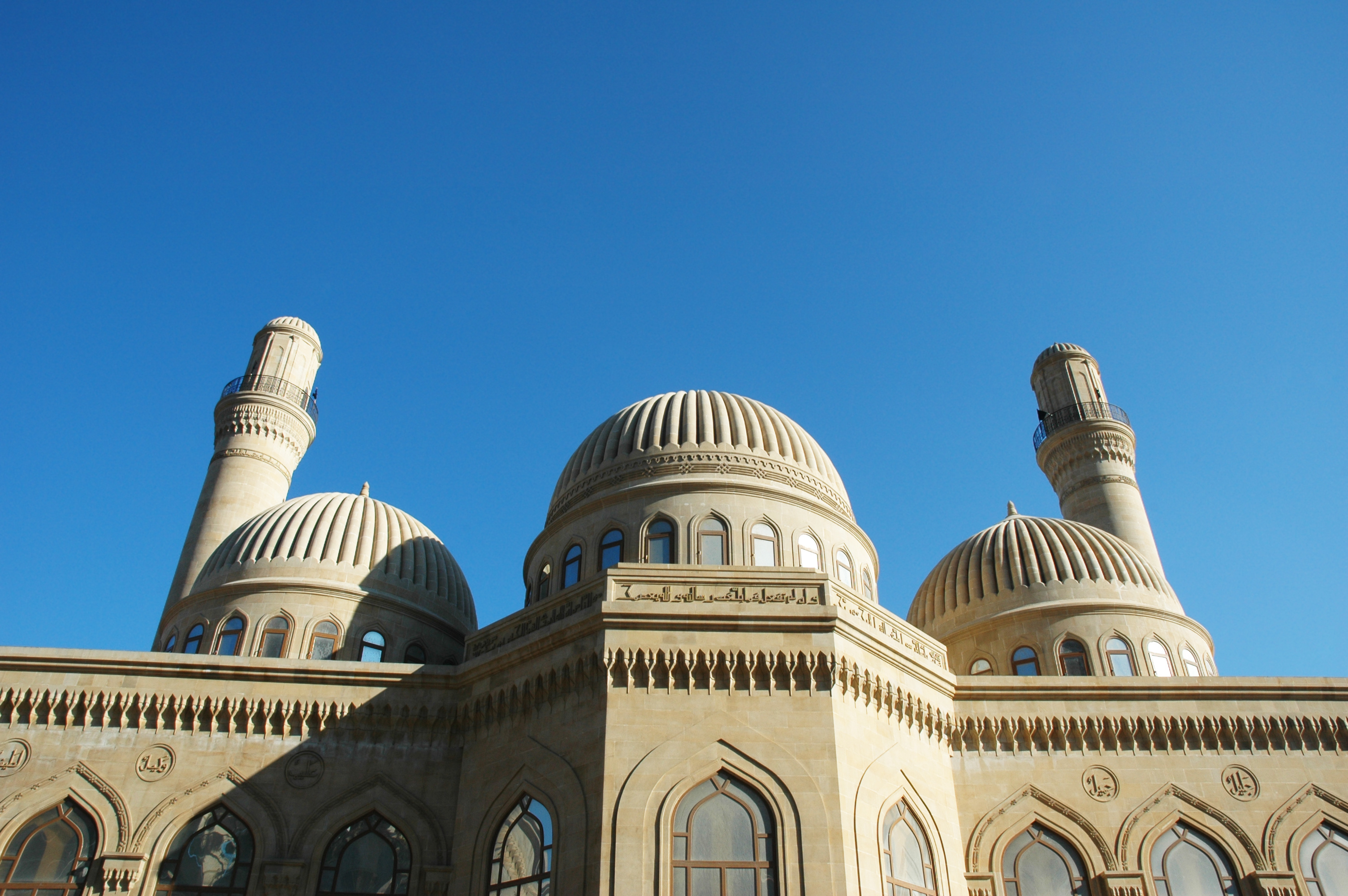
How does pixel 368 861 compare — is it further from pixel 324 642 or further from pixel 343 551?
pixel 343 551

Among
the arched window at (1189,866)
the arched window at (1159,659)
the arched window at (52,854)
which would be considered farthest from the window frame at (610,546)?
the arched window at (1159,659)

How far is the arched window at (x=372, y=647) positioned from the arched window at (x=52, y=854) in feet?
20.1

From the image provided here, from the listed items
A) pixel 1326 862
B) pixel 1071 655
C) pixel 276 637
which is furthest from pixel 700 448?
pixel 1326 862

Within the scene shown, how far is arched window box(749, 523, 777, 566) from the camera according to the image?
18.6 metres

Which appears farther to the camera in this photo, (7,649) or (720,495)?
(720,495)

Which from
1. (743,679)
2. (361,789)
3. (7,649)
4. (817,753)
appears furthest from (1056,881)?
(7,649)

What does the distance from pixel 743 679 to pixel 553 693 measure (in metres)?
2.94

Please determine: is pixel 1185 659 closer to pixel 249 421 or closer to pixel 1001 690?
pixel 1001 690

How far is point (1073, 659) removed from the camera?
2095cm

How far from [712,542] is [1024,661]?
25.8ft

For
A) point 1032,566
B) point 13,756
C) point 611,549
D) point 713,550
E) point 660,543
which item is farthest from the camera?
point 1032,566

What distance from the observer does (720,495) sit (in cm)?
1922

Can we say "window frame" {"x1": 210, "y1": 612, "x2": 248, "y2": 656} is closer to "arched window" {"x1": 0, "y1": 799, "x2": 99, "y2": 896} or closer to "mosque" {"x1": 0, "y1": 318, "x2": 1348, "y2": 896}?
"mosque" {"x1": 0, "y1": 318, "x2": 1348, "y2": 896}

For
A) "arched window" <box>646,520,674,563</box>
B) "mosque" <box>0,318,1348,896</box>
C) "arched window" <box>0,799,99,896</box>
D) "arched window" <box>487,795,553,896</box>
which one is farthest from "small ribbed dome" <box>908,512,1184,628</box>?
"arched window" <box>0,799,99,896</box>
